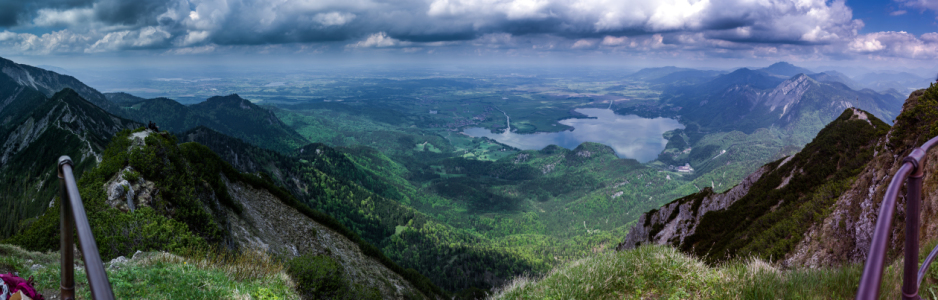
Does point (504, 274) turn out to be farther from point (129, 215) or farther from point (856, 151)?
point (129, 215)

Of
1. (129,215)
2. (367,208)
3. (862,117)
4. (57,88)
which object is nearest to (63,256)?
(129,215)

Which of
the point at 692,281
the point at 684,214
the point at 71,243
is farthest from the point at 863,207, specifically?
the point at 684,214

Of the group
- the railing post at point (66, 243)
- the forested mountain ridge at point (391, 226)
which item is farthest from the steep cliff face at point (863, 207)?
the forested mountain ridge at point (391, 226)

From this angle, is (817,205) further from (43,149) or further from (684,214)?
(43,149)

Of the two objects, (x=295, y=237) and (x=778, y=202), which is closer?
(x=778, y=202)

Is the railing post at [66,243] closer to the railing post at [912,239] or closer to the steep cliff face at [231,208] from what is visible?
the railing post at [912,239]
